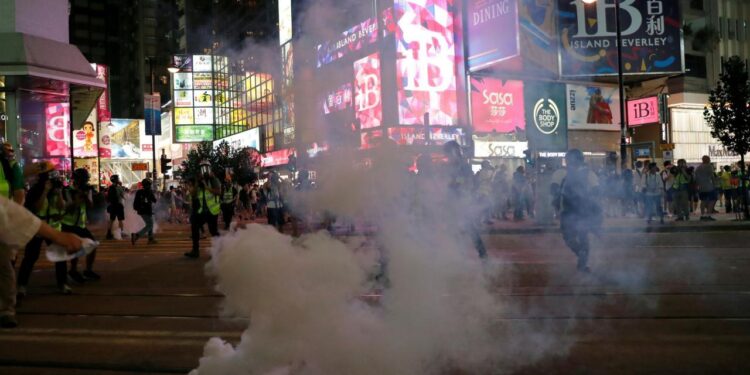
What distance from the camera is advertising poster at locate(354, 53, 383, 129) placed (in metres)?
5.75

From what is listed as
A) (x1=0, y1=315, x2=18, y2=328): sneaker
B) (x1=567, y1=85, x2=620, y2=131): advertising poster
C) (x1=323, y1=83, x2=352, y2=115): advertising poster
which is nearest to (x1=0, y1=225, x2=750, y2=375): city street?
(x1=0, y1=315, x2=18, y2=328): sneaker

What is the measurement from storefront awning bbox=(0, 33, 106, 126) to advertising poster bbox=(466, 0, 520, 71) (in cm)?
1879

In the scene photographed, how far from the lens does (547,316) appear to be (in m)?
5.79

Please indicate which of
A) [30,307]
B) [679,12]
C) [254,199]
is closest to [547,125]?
[679,12]

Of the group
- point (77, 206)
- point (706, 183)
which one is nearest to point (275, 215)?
point (77, 206)

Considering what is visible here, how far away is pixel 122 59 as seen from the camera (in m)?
111

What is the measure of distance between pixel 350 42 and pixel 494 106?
30962 mm

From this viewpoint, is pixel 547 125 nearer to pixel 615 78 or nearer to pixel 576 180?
pixel 615 78

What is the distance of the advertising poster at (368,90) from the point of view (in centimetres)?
575

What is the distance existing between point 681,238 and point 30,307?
11877 mm

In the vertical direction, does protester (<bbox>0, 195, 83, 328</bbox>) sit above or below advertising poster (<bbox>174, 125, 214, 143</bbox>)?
below

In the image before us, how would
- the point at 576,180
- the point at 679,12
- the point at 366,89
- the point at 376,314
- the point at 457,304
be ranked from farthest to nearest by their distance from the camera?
the point at 679,12, the point at 576,180, the point at 366,89, the point at 457,304, the point at 376,314

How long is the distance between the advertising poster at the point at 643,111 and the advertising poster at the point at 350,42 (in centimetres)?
2926

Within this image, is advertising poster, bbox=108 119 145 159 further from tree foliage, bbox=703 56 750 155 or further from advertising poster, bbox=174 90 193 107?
tree foliage, bbox=703 56 750 155
